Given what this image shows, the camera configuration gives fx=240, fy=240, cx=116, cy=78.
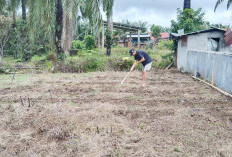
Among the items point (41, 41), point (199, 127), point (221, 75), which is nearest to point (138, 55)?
point (221, 75)

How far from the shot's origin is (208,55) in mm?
9516

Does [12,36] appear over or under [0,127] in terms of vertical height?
over

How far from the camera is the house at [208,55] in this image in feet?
25.7

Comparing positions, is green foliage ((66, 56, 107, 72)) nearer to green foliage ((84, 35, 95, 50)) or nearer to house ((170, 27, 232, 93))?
house ((170, 27, 232, 93))

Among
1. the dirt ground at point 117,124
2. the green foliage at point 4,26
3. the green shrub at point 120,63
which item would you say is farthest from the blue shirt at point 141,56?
the green foliage at point 4,26

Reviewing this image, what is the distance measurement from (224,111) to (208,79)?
4.13 m

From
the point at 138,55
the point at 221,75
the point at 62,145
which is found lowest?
the point at 62,145

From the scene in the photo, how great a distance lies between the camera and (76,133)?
4105mm

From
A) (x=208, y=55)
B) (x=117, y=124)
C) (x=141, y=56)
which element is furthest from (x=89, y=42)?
A: (x=117, y=124)

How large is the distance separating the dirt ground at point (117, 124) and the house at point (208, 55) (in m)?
0.91

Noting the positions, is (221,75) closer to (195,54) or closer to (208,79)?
(208,79)

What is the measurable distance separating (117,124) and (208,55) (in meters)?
6.47

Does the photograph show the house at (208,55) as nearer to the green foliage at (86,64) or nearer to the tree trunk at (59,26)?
the green foliage at (86,64)

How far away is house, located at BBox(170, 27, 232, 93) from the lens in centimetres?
782
